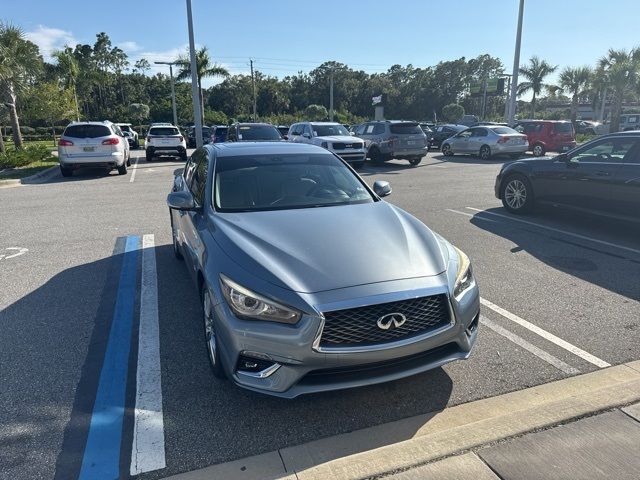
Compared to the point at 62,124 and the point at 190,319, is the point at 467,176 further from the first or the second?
the point at 62,124

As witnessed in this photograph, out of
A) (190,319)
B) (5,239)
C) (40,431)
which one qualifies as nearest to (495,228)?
(190,319)

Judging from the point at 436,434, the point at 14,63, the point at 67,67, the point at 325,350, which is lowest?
the point at 436,434

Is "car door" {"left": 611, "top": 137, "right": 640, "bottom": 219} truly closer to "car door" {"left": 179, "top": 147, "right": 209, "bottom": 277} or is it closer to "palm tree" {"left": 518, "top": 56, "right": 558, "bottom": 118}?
"car door" {"left": 179, "top": 147, "right": 209, "bottom": 277}

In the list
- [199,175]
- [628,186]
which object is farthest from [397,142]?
[199,175]

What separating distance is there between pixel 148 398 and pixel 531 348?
2968 mm

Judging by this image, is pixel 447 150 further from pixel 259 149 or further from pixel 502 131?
pixel 259 149

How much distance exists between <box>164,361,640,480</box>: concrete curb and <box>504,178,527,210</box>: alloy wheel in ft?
18.7

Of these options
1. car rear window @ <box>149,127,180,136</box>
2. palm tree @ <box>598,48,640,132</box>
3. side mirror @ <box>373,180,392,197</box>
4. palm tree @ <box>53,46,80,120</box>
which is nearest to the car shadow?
side mirror @ <box>373,180,392,197</box>

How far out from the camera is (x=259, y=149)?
189 inches

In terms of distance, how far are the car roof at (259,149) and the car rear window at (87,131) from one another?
456 inches

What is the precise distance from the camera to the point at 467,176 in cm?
1502

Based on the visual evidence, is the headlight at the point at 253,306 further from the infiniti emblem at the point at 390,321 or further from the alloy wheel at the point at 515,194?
the alloy wheel at the point at 515,194

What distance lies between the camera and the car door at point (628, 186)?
6.49 meters

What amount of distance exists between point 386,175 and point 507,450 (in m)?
13.4
